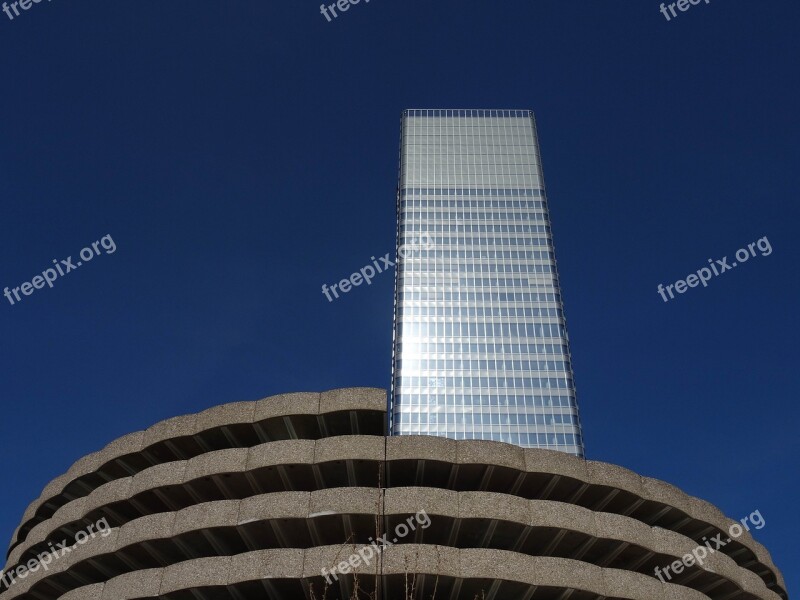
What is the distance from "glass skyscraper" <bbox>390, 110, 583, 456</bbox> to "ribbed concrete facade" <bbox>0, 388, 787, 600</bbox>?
264 feet

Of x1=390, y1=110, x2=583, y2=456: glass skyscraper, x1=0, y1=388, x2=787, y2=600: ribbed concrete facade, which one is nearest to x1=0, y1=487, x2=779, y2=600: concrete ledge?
x1=0, y1=388, x2=787, y2=600: ribbed concrete facade

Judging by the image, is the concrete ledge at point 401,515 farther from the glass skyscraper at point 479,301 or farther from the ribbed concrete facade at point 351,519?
the glass skyscraper at point 479,301

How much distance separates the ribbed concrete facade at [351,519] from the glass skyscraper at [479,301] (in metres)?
80.6

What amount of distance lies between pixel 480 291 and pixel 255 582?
101793mm

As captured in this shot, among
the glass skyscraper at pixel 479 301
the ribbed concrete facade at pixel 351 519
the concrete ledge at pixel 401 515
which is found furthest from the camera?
the glass skyscraper at pixel 479 301

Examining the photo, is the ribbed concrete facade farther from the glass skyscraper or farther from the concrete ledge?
the glass skyscraper

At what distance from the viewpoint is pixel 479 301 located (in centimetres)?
12231

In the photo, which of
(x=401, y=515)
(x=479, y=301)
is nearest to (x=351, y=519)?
(x=401, y=515)

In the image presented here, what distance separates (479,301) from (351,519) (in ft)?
326

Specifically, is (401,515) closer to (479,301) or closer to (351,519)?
(351,519)

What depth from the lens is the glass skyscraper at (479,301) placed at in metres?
111

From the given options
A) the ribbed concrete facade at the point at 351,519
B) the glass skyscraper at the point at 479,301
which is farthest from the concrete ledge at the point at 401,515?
the glass skyscraper at the point at 479,301

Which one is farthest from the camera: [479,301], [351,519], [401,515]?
[479,301]

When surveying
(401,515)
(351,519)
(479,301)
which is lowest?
(401,515)
